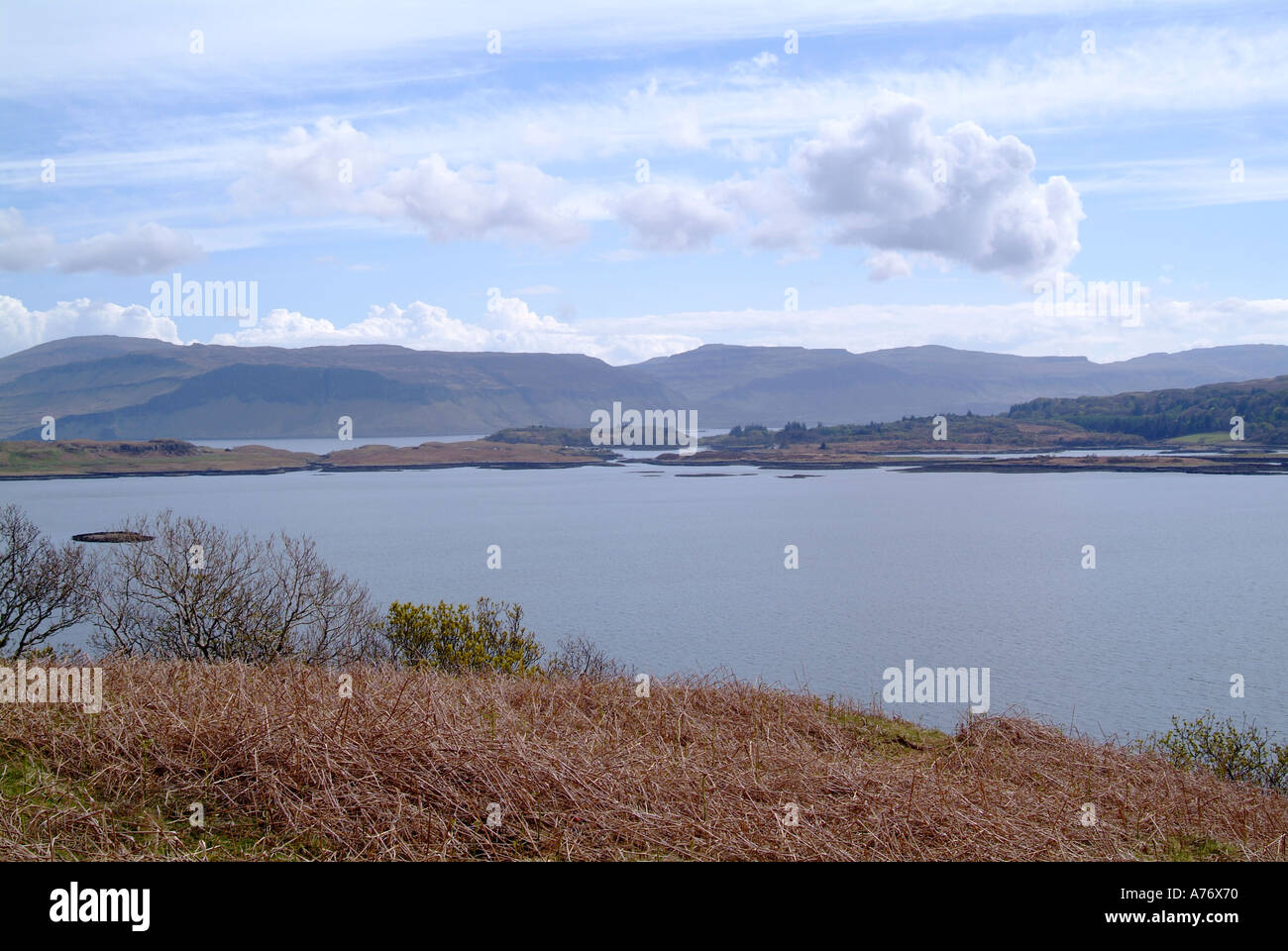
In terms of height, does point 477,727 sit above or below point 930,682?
above

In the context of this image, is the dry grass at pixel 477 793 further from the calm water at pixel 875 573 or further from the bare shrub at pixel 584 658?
the bare shrub at pixel 584 658

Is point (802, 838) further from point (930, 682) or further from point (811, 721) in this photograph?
point (930, 682)

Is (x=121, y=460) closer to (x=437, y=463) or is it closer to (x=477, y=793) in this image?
(x=437, y=463)

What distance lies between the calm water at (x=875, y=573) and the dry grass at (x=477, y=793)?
801 inches

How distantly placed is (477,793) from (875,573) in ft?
Answer: 191

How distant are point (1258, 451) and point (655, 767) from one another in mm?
187527

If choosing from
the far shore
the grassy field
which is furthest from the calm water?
the grassy field

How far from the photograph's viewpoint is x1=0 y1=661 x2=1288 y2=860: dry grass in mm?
6570

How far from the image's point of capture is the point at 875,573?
62688 mm

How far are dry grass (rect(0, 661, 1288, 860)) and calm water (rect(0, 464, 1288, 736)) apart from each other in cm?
2034

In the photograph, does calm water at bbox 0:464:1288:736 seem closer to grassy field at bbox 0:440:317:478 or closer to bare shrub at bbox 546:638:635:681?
bare shrub at bbox 546:638:635:681

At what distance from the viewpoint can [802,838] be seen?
6.71 m

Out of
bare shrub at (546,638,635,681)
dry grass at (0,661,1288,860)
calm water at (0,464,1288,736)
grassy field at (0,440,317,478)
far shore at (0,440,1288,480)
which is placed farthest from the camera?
grassy field at (0,440,317,478)
